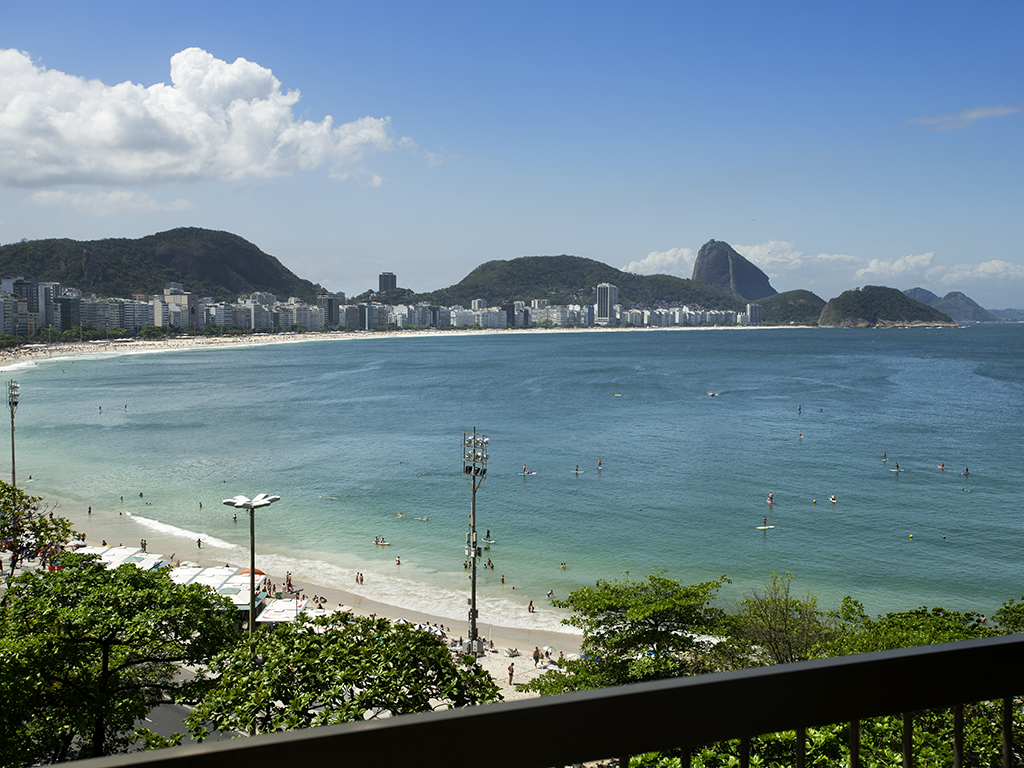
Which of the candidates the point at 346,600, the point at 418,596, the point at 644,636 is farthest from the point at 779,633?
the point at 346,600

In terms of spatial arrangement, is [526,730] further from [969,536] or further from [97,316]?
[97,316]

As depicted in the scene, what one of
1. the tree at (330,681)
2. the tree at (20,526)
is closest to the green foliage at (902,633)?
the tree at (330,681)

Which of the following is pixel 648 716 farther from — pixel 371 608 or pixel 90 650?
pixel 371 608

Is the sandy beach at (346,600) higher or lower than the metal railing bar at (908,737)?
lower

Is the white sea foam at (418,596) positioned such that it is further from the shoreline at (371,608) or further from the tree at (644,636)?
the tree at (644,636)

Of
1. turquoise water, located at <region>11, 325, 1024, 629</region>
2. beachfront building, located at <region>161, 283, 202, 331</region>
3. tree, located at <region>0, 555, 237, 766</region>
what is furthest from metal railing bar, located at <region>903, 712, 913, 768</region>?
beachfront building, located at <region>161, 283, 202, 331</region>

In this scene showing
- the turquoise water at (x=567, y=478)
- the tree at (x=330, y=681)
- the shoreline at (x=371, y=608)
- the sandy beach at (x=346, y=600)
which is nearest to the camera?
the tree at (x=330, y=681)

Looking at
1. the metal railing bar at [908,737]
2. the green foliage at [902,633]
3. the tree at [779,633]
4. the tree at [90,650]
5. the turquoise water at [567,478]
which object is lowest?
the turquoise water at [567,478]
